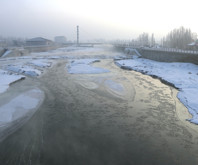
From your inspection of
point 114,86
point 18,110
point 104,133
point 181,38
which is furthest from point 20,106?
point 181,38

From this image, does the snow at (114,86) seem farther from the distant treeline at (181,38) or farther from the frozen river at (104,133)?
the distant treeline at (181,38)

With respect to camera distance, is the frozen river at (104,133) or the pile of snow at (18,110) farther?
the pile of snow at (18,110)

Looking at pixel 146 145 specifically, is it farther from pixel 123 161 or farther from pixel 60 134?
pixel 60 134

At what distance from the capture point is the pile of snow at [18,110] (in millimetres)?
6850

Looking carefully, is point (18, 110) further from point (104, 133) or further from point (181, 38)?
point (181, 38)

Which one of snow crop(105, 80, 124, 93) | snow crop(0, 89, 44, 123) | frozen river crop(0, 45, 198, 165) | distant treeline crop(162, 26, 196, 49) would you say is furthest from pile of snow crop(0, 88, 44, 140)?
distant treeline crop(162, 26, 196, 49)

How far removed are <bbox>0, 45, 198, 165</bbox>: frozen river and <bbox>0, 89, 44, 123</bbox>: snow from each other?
486 mm

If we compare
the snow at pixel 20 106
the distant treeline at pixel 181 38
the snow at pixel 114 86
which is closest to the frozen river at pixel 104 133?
the snow at pixel 20 106

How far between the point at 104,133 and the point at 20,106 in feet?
14.6

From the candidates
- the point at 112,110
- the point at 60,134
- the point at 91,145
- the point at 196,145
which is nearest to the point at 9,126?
the point at 60,134

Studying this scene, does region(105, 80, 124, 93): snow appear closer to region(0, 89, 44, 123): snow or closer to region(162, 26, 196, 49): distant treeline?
region(0, 89, 44, 123): snow

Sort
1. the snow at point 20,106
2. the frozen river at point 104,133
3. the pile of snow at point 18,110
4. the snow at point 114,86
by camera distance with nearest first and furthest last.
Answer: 1. the frozen river at point 104,133
2. the pile of snow at point 18,110
3. the snow at point 20,106
4. the snow at point 114,86

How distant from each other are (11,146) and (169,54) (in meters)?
22.2

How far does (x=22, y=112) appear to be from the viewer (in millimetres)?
8039
